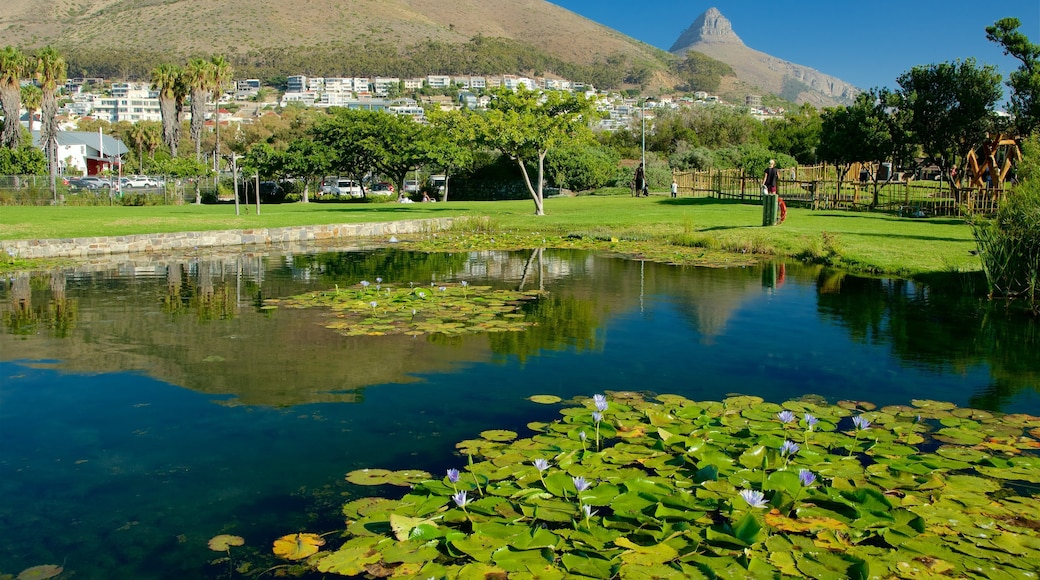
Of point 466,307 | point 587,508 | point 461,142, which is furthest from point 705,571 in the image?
point 461,142

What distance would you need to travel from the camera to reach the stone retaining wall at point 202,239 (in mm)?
16938

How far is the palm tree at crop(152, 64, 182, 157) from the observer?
5294 centimetres

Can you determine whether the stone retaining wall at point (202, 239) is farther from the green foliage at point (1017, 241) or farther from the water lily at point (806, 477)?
the water lily at point (806, 477)

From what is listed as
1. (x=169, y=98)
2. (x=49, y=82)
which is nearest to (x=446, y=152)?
(x=169, y=98)

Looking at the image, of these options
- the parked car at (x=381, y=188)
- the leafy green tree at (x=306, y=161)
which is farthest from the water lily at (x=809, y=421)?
the parked car at (x=381, y=188)

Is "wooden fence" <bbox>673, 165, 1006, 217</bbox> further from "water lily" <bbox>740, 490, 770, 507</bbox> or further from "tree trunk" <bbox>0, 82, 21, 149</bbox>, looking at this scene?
"tree trunk" <bbox>0, 82, 21, 149</bbox>

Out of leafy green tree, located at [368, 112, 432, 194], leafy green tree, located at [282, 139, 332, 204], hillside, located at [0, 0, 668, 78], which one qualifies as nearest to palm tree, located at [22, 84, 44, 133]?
leafy green tree, located at [282, 139, 332, 204]

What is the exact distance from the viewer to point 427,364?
7.64 meters

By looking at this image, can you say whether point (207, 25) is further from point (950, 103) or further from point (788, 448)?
point (788, 448)

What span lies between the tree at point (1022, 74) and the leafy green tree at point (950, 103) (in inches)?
36.3

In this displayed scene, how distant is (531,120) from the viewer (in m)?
25.5

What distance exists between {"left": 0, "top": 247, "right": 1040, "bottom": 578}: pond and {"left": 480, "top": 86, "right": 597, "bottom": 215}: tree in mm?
13024

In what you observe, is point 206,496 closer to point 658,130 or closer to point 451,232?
point 451,232

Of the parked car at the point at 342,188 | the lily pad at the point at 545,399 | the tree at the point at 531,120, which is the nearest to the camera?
the lily pad at the point at 545,399
